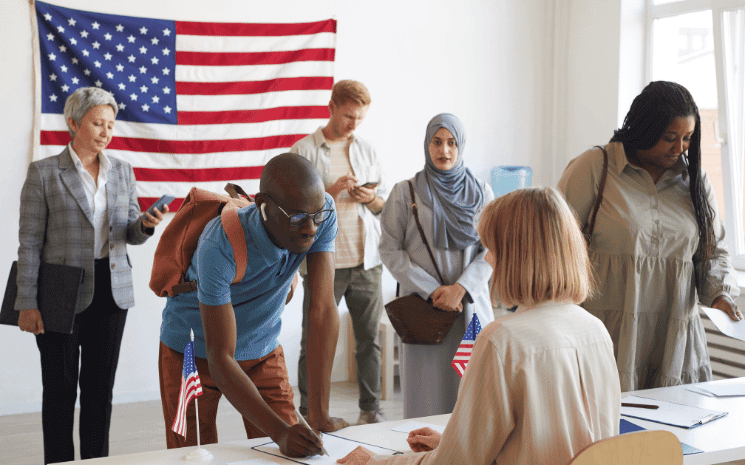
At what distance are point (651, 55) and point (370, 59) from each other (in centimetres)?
199

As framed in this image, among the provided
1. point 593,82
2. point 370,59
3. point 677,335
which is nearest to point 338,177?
point 370,59

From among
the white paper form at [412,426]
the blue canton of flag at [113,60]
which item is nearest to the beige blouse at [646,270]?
the white paper form at [412,426]

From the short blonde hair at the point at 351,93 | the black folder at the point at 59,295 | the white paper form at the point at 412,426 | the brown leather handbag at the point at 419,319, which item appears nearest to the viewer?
the white paper form at the point at 412,426

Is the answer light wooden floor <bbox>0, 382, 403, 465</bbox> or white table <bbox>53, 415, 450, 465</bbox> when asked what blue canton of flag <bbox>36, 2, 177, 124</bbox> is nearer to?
light wooden floor <bbox>0, 382, 403, 465</bbox>

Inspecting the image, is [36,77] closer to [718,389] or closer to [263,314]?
[263,314]

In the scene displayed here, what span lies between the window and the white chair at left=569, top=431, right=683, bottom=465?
11.0ft

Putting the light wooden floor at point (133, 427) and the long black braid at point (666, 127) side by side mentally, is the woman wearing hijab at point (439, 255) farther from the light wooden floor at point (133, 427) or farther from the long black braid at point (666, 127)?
the light wooden floor at point (133, 427)

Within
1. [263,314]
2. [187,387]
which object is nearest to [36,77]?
[263,314]

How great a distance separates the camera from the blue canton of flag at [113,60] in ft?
13.1

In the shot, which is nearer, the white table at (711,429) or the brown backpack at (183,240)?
the white table at (711,429)

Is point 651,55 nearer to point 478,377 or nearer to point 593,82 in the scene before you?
point 593,82

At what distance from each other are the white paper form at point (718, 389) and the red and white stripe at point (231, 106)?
3.07m

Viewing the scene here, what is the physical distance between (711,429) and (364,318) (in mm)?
2145

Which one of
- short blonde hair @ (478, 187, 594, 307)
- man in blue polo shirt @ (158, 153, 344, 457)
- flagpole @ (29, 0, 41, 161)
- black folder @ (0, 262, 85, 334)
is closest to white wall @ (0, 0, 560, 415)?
flagpole @ (29, 0, 41, 161)
